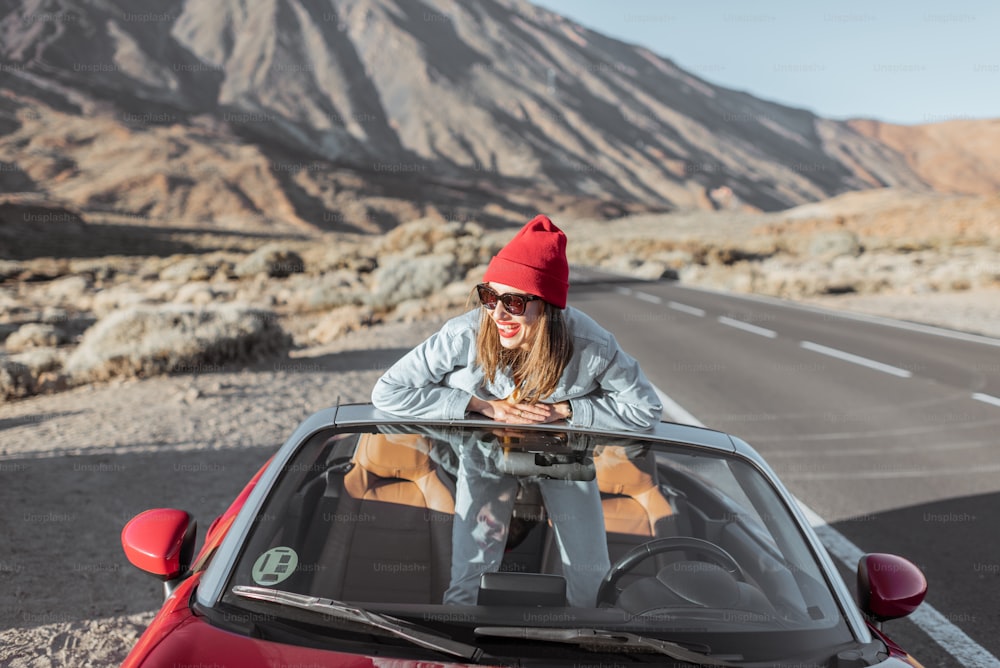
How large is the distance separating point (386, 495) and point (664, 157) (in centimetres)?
A: 17776

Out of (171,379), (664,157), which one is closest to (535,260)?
(171,379)

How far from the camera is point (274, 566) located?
2.22 metres

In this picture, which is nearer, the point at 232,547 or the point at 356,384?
the point at 232,547

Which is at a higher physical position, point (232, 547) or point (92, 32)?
point (92, 32)

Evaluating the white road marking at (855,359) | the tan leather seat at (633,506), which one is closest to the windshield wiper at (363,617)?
the tan leather seat at (633,506)

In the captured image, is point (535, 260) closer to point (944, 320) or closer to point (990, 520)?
point (990, 520)

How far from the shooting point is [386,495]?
2.71 m

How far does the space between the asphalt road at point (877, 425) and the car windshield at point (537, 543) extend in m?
1.53

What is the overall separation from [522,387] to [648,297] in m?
18.7

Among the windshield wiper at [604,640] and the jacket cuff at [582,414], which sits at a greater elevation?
the jacket cuff at [582,414]

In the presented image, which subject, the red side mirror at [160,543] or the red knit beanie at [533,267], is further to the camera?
the red knit beanie at [533,267]

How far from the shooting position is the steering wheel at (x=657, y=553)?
236 centimetres

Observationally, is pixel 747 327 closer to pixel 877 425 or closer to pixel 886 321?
pixel 886 321

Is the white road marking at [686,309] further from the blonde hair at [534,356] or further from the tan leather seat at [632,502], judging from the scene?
the blonde hair at [534,356]
